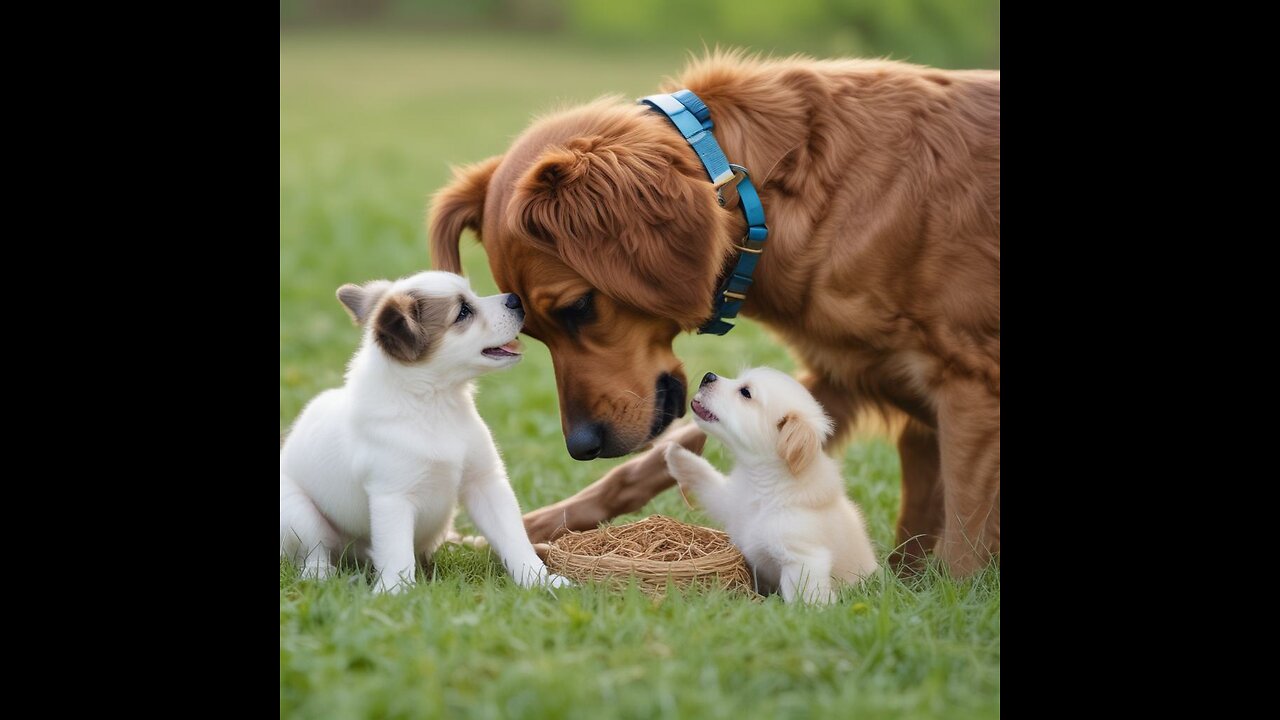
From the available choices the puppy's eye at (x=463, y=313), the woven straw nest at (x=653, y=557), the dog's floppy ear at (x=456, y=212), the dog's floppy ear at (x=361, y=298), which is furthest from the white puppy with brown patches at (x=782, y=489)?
Result: the dog's floppy ear at (x=361, y=298)

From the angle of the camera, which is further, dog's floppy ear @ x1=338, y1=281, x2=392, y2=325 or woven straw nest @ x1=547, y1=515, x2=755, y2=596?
dog's floppy ear @ x1=338, y1=281, x2=392, y2=325

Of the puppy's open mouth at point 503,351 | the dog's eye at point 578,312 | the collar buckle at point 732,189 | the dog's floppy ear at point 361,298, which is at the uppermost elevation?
the collar buckle at point 732,189

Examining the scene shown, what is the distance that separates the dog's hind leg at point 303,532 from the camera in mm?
3912

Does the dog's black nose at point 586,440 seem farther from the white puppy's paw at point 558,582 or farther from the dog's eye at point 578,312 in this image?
the white puppy's paw at point 558,582

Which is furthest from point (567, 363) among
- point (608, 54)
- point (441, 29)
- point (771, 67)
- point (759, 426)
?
point (441, 29)

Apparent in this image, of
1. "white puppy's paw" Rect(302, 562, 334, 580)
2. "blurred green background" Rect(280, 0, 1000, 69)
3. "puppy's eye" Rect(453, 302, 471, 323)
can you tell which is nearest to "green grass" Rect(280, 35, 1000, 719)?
"white puppy's paw" Rect(302, 562, 334, 580)

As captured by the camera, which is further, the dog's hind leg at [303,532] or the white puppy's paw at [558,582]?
the dog's hind leg at [303,532]

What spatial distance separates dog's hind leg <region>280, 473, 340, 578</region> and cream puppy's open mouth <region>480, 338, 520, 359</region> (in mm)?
802

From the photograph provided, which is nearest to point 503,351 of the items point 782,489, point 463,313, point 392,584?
point 463,313

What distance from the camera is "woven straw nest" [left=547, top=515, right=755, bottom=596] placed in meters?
3.79

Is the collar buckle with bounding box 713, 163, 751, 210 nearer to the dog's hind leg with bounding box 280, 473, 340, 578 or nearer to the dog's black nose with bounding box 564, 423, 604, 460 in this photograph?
the dog's black nose with bounding box 564, 423, 604, 460

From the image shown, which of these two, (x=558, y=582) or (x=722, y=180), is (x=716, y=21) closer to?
(x=722, y=180)

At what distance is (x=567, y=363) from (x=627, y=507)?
0.84 m

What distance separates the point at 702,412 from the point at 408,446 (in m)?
1.02
